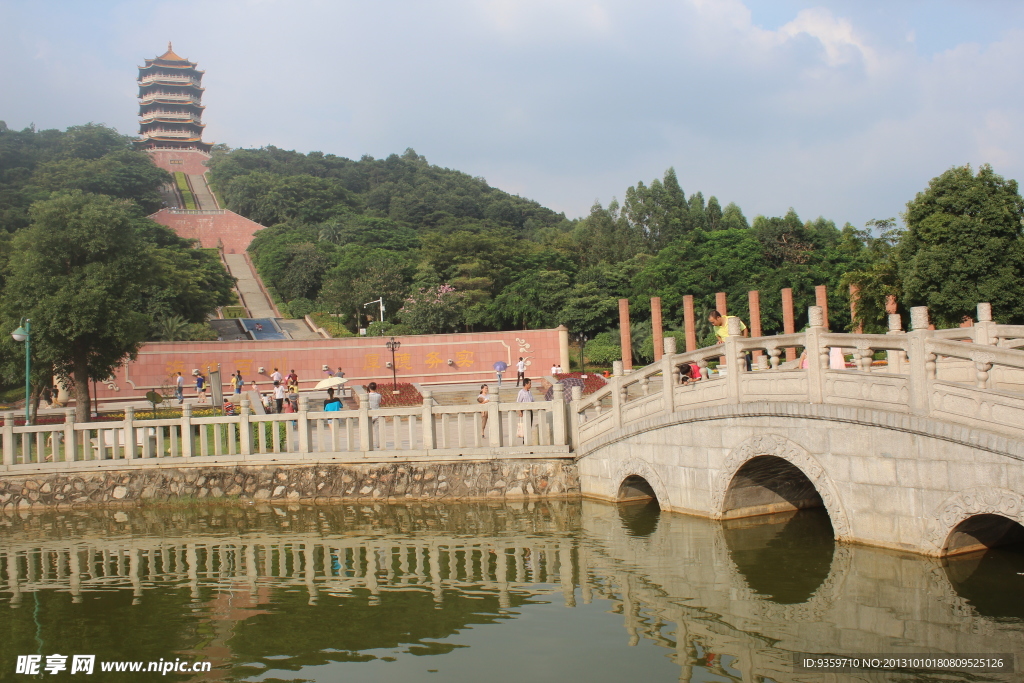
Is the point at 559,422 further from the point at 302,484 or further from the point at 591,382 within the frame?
the point at 591,382

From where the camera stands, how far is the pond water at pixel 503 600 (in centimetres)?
641

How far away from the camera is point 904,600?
698 cm

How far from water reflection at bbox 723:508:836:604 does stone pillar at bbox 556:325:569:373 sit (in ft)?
67.4

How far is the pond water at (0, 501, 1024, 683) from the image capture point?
6.41 metres

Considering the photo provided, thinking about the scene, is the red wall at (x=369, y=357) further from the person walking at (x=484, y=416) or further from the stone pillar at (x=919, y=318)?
the stone pillar at (x=919, y=318)

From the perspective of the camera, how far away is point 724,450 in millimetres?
9586

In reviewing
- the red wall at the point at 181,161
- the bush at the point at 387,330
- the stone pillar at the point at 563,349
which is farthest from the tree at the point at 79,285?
the red wall at the point at 181,161

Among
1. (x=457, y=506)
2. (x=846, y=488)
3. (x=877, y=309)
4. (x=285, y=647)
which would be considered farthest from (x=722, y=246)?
(x=285, y=647)

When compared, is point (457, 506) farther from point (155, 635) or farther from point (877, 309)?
point (877, 309)

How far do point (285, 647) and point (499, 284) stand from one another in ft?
98.5

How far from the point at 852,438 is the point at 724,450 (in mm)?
1794

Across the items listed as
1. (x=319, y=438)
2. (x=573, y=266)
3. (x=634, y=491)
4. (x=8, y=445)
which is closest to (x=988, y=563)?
(x=634, y=491)

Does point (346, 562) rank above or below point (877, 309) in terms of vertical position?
below

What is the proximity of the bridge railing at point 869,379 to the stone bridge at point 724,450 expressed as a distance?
19 mm
